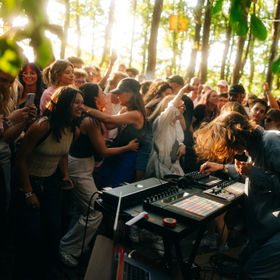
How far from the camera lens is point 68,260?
3342 millimetres

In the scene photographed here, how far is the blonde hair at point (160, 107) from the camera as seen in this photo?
161 inches

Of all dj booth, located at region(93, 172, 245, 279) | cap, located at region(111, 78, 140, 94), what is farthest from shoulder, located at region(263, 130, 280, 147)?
cap, located at region(111, 78, 140, 94)

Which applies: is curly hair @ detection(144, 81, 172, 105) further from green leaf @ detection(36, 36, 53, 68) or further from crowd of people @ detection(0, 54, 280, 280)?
green leaf @ detection(36, 36, 53, 68)

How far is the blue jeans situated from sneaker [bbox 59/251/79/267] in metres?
0.16

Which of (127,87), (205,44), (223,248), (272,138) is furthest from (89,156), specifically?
(205,44)

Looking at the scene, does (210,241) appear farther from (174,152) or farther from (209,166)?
(209,166)

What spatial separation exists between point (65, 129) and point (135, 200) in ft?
3.84

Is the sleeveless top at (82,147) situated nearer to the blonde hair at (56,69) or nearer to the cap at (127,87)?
the cap at (127,87)

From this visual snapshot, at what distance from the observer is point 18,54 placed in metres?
1.08

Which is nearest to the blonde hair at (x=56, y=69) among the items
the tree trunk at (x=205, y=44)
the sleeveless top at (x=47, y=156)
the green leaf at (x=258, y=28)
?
the sleeveless top at (x=47, y=156)

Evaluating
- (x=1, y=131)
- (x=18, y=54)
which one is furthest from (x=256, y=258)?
(x=1, y=131)

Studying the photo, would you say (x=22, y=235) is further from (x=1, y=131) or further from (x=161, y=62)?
(x=161, y=62)

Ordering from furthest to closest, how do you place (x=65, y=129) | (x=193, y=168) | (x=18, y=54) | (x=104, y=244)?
(x=193, y=168)
(x=65, y=129)
(x=104, y=244)
(x=18, y=54)

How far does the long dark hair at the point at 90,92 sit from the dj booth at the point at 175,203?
1.43 m
